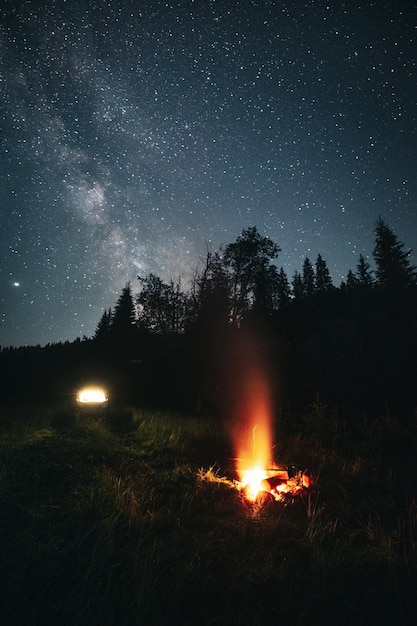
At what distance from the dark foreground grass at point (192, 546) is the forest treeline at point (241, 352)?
6.75 metres

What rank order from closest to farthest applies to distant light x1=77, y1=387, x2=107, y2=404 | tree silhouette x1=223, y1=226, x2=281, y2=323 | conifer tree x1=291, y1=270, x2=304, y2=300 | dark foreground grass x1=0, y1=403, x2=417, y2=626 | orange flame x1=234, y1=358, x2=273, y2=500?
dark foreground grass x1=0, y1=403, x2=417, y2=626 → orange flame x1=234, y1=358, x2=273, y2=500 → distant light x1=77, y1=387, x2=107, y2=404 → tree silhouette x1=223, y1=226, x2=281, y2=323 → conifer tree x1=291, y1=270, x2=304, y2=300

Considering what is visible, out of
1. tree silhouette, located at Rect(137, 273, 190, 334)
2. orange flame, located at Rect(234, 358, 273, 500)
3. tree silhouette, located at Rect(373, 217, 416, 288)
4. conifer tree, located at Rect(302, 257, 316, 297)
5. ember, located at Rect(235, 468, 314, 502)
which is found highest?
conifer tree, located at Rect(302, 257, 316, 297)

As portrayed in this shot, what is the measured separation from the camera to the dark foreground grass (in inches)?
94.4

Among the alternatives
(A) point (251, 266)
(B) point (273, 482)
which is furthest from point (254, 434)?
(A) point (251, 266)

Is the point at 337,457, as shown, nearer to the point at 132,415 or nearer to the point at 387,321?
the point at 132,415

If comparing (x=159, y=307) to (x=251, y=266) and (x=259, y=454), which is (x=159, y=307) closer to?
(x=251, y=266)

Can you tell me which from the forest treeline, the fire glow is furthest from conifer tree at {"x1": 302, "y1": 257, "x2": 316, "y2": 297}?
the fire glow

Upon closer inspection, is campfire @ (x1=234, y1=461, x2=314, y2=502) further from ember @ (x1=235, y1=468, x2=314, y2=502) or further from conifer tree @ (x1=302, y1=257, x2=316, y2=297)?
conifer tree @ (x1=302, y1=257, x2=316, y2=297)

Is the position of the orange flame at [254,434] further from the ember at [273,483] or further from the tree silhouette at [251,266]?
the tree silhouette at [251,266]

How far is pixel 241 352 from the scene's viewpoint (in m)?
14.9

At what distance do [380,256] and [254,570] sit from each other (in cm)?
4315

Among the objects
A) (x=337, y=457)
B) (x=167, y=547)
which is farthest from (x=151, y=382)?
(x=167, y=547)

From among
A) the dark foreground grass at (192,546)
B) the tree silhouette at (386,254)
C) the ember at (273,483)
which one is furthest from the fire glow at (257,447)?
the tree silhouette at (386,254)

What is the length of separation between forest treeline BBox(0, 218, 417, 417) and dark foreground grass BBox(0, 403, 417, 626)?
675 cm
